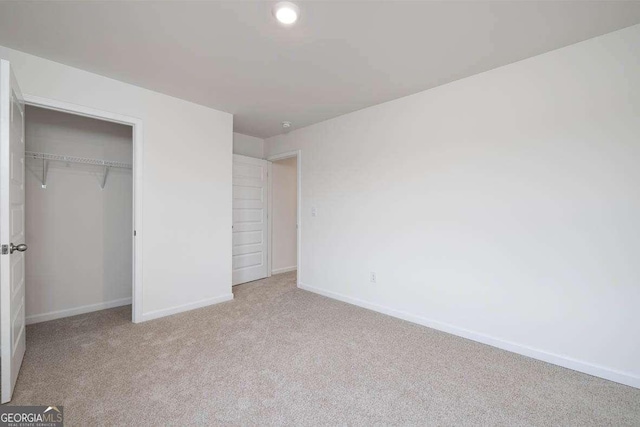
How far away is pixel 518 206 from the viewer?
8.00 ft

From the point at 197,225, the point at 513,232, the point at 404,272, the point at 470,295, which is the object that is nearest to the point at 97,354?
the point at 197,225

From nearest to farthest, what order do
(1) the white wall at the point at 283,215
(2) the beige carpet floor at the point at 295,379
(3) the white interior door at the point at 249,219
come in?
1. (2) the beige carpet floor at the point at 295,379
2. (3) the white interior door at the point at 249,219
3. (1) the white wall at the point at 283,215

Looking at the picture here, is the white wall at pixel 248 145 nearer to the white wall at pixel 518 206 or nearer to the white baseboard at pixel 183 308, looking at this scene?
the white wall at pixel 518 206

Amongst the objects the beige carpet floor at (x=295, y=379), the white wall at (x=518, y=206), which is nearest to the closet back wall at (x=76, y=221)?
the beige carpet floor at (x=295, y=379)

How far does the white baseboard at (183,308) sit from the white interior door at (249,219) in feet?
2.66

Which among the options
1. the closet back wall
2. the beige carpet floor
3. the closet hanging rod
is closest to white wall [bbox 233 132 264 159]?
the closet back wall

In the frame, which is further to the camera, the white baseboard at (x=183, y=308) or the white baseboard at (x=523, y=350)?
the white baseboard at (x=183, y=308)

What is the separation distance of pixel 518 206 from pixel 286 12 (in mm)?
2376

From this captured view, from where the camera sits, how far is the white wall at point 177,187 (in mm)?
2834

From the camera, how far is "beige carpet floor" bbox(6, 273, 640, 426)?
170cm

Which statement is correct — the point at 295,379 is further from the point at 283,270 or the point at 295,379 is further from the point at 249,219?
the point at 283,270

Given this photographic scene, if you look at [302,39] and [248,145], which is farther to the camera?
[248,145]

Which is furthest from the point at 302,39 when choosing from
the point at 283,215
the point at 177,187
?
the point at 283,215

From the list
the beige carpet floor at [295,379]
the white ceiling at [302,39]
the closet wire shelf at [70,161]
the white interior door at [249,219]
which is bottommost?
the beige carpet floor at [295,379]
